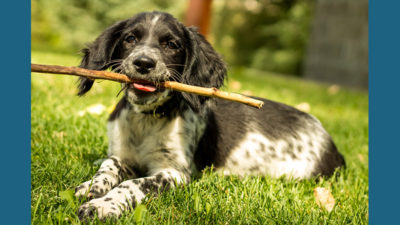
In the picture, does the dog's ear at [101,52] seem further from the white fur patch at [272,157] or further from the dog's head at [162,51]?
the white fur patch at [272,157]

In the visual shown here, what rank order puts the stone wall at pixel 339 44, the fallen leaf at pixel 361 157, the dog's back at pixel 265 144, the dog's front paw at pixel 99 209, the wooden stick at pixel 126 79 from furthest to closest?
the stone wall at pixel 339 44 < the fallen leaf at pixel 361 157 < the dog's back at pixel 265 144 < the dog's front paw at pixel 99 209 < the wooden stick at pixel 126 79

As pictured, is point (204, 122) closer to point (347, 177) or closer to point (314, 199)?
point (314, 199)

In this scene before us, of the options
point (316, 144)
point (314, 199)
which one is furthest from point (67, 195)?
point (316, 144)

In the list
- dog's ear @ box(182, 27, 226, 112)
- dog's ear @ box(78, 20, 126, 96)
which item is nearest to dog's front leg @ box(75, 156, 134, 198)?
dog's ear @ box(78, 20, 126, 96)

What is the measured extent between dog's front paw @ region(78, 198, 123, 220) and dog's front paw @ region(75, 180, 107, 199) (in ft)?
0.45

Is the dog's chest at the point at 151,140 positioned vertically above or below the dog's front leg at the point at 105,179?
above

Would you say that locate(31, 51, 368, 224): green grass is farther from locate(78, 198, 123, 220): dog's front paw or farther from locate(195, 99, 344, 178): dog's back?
locate(195, 99, 344, 178): dog's back

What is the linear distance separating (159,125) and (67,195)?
89 centimetres

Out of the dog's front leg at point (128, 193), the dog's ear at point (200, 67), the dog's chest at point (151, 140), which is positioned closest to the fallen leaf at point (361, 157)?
the dog's ear at point (200, 67)

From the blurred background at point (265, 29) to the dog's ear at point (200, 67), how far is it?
434 cm

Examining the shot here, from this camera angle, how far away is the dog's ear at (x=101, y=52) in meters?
2.73

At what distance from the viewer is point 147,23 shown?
2.70 meters

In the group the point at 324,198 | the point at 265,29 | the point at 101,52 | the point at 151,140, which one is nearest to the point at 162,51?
the point at 101,52

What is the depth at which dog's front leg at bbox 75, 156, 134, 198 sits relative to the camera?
2.24 m
